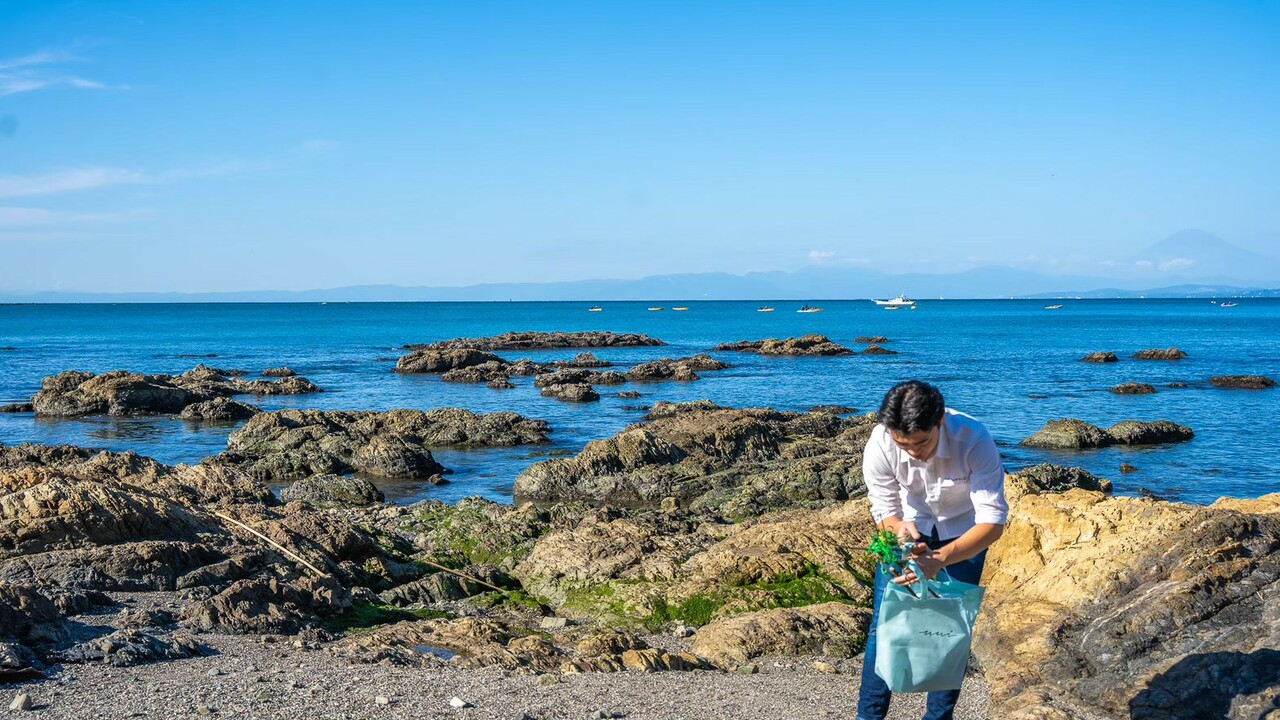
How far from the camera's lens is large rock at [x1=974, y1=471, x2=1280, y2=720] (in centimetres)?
524

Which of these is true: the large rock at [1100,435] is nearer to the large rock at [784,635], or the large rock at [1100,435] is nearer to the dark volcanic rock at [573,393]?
the dark volcanic rock at [573,393]

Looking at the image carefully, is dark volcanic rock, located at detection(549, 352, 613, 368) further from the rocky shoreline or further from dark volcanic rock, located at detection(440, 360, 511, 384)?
the rocky shoreline

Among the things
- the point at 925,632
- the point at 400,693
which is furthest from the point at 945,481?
the point at 400,693

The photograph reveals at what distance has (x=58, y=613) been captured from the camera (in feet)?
22.5

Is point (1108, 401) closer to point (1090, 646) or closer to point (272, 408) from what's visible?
point (272, 408)

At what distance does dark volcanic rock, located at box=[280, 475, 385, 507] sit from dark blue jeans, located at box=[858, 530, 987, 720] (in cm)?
1243

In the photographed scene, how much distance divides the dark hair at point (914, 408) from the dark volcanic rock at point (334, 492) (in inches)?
516

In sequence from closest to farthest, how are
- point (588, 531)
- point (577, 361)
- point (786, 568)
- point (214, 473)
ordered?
point (786, 568) → point (588, 531) → point (214, 473) → point (577, 361)

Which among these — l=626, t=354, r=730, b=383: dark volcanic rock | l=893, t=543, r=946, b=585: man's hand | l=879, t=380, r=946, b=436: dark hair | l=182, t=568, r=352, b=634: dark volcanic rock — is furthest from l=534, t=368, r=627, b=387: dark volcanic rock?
l=879, t=380, r=946, b=436: dark hair

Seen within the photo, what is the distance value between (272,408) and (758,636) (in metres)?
29.3

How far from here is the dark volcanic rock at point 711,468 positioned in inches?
649

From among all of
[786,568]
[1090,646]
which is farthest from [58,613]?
[1090,646]

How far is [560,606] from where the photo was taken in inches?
366

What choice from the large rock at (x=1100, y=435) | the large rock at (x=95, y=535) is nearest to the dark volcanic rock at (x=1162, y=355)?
the large rock at (x=1100, y=435)
